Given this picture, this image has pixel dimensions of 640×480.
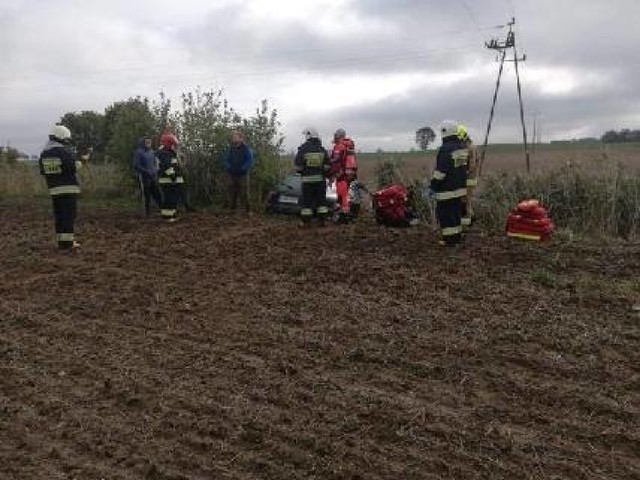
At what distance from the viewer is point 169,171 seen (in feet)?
46.9

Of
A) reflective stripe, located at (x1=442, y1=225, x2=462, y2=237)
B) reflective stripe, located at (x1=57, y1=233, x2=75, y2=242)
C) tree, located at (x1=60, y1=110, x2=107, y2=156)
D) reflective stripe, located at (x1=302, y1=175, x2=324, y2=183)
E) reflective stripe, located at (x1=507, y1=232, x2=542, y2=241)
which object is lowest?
reflective stripe, located at (x1=507, y1=232, x2=542, y2=241)

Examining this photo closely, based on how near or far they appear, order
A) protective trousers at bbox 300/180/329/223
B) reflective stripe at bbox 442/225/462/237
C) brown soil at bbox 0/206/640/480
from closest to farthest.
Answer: brown soil at bbox 0/206/640/480 < reflective stripe at bbox 442/225/462/237 < protective trousers at bbox 300/180/329/223

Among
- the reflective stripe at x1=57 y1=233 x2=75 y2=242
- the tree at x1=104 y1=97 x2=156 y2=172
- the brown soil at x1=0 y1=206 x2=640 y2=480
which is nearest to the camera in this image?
the brown soil at x1=0 y1=206 x2=640 y2=480

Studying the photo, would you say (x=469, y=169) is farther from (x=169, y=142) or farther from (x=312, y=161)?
(x=169, y=142)

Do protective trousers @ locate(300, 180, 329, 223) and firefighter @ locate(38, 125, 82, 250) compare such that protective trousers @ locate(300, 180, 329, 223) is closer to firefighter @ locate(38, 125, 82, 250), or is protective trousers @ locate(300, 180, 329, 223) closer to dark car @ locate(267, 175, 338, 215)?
dark car @ locate(267, 175, 338, 215)

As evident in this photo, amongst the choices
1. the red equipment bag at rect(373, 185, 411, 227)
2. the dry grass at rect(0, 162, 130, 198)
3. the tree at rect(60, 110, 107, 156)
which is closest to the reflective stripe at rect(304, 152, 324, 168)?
the red equipment bag at rect(373, 185, 411, 227)

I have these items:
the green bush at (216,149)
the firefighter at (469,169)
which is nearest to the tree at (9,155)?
the green bush at (216,149)

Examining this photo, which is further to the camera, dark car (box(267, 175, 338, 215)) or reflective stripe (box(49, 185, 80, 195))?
dark car (box(267, 175, 338, 215))

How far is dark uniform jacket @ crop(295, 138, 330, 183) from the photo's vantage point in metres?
13.0

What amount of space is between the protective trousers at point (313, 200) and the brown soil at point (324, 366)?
2977 millimetres

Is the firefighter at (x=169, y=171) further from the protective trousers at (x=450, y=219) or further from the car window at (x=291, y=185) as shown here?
the protective trousers at (x=450, y=219)

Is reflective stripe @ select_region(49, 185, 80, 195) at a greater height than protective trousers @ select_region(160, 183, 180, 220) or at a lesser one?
greater

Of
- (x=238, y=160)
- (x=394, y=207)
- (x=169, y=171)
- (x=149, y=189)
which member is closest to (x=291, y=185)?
(x=238, y=160)

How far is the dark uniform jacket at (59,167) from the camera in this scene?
11.3 meters
